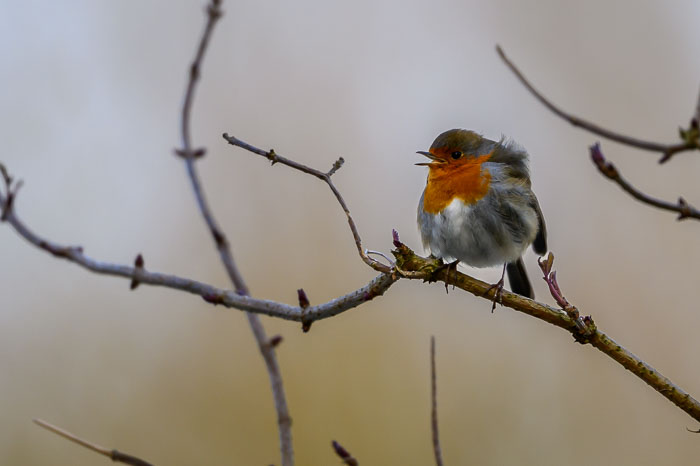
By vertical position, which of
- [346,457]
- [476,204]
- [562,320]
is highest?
[476,204]

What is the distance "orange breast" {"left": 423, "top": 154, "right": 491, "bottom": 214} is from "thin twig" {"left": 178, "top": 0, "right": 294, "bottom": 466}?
3.97ft

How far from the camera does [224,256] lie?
0.76 meters

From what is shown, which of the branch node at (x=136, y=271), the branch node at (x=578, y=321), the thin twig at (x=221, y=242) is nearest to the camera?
the thin twig at (x=221, y=242)

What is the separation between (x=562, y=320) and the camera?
1.20 meters

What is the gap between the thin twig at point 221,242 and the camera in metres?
0.66

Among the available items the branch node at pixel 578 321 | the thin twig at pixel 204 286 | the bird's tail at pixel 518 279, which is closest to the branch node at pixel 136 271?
the thin twig at pixel 204 286

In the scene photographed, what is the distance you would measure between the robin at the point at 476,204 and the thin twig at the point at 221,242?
118 cm

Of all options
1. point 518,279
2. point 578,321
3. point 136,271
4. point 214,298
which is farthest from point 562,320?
point 518,279

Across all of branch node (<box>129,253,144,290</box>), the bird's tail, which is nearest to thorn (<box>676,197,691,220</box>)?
branch node (<box>129,253,144,290</box>)

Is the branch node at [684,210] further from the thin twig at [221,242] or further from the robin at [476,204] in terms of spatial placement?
the robin at [476,204]

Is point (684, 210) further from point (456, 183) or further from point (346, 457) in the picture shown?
point (456, 183)

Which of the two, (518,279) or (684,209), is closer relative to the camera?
(684,209)

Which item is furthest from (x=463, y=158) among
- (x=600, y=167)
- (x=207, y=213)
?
(x=207, y=213)

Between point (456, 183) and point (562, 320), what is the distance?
0.85 m
